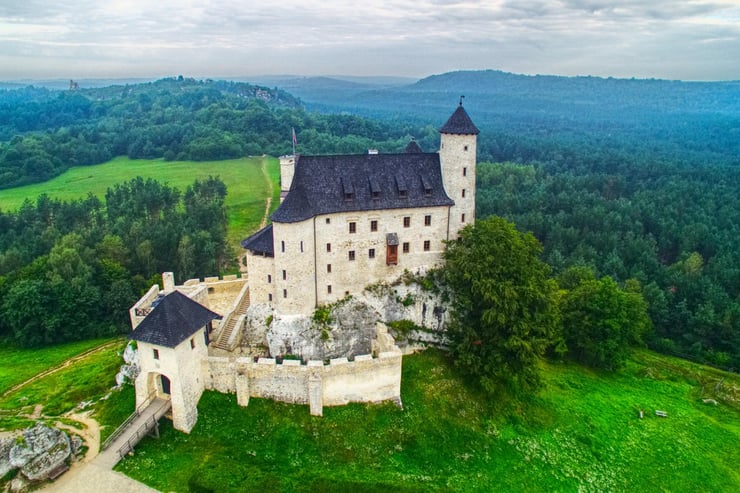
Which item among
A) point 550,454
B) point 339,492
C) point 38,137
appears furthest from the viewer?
point 38,137

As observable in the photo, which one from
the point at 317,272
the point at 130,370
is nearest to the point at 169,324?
the point at 130,370

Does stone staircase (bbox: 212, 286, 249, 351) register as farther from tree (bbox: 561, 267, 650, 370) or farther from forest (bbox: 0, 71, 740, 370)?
forest (bbox: 0, 71, 740, 370)

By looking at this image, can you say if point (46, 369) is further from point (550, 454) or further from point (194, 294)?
point (550, 454)

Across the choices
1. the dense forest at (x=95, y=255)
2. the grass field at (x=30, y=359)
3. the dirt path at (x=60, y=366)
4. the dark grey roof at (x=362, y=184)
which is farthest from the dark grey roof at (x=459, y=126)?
the grass field at (x=30, y=359)

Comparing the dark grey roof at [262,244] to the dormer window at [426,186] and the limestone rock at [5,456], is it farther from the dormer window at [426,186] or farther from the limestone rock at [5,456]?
the limestone rock at [5,456]

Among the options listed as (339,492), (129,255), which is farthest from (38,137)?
(339,492)
